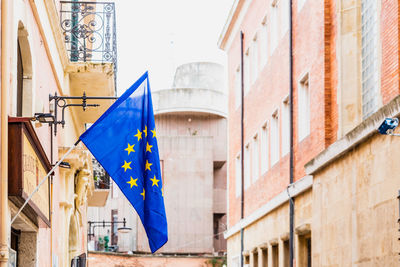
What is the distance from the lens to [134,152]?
11.3m

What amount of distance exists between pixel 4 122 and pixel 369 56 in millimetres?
7944

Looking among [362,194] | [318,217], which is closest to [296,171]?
[318,217]

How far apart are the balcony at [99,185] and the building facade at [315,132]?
14.9 ft

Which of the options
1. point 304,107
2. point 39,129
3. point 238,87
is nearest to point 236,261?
point 238,87

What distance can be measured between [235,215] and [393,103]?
2086 centimetres

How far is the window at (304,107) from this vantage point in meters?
20.0

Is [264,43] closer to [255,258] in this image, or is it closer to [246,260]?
[255,258]

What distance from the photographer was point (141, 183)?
1127cm

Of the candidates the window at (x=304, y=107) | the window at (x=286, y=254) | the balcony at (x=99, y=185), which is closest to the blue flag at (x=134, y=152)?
the window at (x=304, y=107)

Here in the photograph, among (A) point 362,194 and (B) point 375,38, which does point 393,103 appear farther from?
(B) point 375,38

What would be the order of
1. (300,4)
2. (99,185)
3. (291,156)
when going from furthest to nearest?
(99,185)
(291,156)
(300,4)

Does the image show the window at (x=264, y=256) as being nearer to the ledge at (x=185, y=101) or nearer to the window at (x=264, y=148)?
the window at (x=264, y=148)

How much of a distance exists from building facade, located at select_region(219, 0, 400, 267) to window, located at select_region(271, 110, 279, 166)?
0.10ft

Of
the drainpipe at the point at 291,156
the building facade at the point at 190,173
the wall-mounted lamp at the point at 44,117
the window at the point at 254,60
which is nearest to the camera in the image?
the wall-mounted lamp at the point at 44,117
